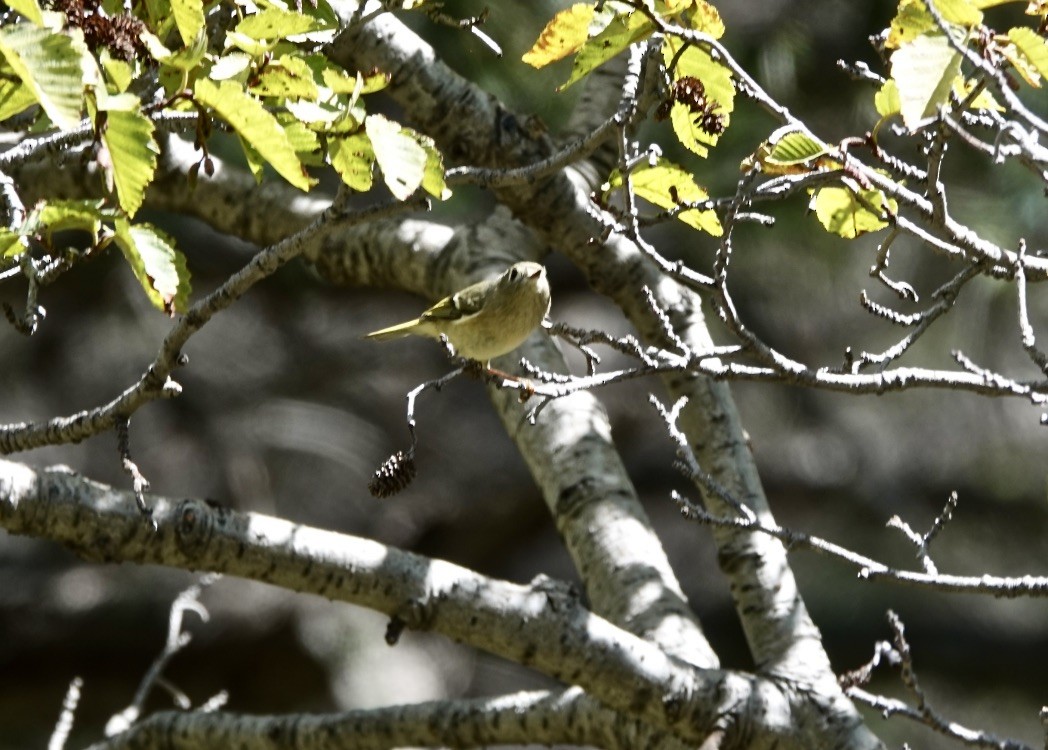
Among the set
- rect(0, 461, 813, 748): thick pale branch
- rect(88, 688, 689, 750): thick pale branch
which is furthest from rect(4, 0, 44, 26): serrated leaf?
rect(88, 688, 689, 750): thick pale branch

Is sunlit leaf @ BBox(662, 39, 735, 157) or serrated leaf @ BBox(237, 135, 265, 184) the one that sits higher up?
sunlit leaf @ BBox(662, 39, 735, 157)

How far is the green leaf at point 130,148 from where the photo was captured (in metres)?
1.30

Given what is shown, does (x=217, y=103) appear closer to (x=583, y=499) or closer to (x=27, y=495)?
(x=27, y=495)

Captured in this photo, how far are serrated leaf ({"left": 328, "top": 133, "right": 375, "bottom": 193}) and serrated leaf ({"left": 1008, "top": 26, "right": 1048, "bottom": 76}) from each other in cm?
80

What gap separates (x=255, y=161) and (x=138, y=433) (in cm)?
526

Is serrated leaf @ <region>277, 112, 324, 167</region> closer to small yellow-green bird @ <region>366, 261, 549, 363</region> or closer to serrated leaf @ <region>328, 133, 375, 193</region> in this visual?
serrated leaf @ <region>328, 133, 375, 193</region>

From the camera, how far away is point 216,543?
7.50 ft

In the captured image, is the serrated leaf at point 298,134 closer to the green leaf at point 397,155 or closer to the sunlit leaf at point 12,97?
the green leaf at point 397,155

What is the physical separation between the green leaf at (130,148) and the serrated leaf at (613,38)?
1.97ft

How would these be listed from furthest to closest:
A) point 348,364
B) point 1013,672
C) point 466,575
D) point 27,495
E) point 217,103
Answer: point 348,364 < point 1013,672 < point 466,575 < point 27,495 < point 217,103

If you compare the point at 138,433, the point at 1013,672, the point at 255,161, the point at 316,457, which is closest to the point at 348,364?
the point at 316,457

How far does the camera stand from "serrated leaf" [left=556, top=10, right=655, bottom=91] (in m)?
1.64

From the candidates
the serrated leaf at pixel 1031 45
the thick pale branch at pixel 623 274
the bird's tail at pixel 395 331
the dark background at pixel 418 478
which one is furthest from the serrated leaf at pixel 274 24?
the dark background at pixel 418 478

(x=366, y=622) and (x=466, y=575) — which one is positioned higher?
(x=366, y=622)
